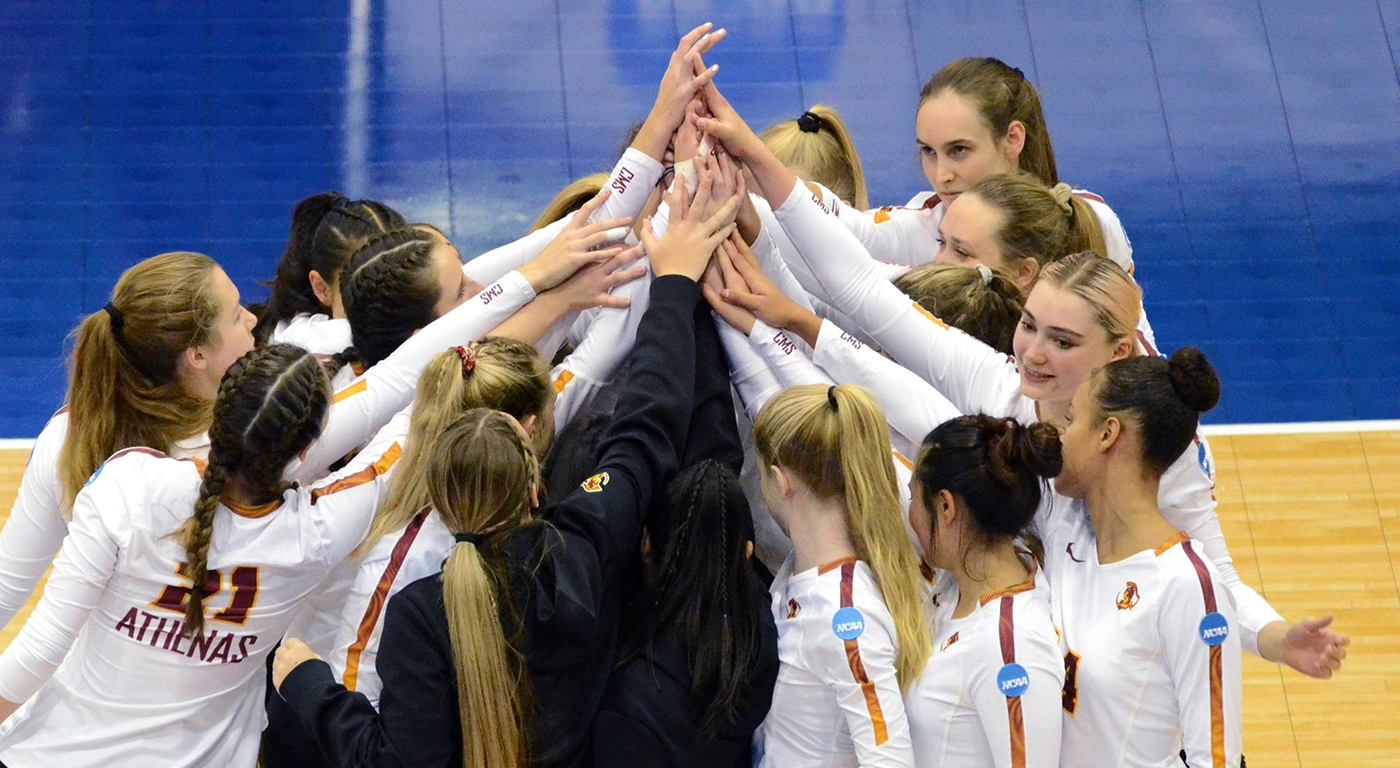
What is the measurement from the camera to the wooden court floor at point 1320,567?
5.21 metres

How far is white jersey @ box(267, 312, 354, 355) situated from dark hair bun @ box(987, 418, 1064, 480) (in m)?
1.70

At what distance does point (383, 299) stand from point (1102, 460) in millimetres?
1731

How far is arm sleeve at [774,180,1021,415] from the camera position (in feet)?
10.9

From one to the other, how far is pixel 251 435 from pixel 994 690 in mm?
1522

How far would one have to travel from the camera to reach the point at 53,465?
305 cm

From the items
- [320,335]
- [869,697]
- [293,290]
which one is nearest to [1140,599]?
[869,697]

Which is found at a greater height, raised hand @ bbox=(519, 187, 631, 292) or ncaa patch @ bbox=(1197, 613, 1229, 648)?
raised hand @ bbox=(519, 187, 631, 292)

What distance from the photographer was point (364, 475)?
298 centimetres

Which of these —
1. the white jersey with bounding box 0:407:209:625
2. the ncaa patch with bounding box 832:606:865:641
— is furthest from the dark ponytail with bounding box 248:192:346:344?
the ncaa patch with bounding box 832:606:865:641

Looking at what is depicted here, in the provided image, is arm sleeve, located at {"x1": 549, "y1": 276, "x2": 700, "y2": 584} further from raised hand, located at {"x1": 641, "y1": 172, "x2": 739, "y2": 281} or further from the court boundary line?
the court boundary line

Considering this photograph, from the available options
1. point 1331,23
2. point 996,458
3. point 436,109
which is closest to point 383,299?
point 996,458

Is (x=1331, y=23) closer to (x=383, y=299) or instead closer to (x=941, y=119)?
(x=941, y=119)

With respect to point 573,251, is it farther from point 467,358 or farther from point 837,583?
point 837,583

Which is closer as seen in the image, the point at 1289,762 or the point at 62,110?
the point at 1289,762
